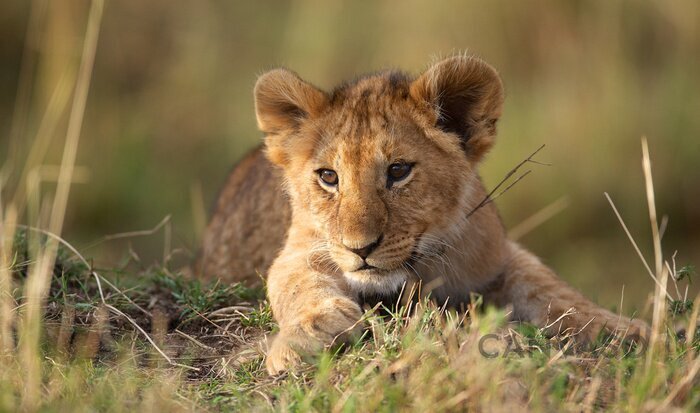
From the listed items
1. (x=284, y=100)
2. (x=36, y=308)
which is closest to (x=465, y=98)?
(x=284, y=100)

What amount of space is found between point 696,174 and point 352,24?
4553mm

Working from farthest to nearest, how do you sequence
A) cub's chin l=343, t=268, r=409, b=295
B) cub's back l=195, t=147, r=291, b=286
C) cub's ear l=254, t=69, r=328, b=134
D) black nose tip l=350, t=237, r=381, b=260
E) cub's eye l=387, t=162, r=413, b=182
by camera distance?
1. cub's back l=195, t=147, r=291, b=286
2. cub's ear l=254, t=69, r=328, b=134
3. cub's eye l=387, t=162, r=413, b=182
4. cub's chin l=343, t=268, r=409, b=295
5. black nose tip l=350, t=237, r=381, b=260

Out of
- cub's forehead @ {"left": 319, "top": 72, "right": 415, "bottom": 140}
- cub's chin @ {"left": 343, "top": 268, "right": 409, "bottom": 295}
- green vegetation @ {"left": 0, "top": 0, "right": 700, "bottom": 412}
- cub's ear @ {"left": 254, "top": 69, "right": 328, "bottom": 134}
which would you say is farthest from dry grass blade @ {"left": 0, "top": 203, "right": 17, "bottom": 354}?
cub's forehead @ {"left": 319, "top": 72, "right": 415, "bottom": 140}

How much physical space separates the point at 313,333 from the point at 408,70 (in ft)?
21.7

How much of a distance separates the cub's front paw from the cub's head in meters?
0.31

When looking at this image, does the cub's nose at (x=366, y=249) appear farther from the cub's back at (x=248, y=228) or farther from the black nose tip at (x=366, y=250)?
the cub's back at (x=248, y=228)

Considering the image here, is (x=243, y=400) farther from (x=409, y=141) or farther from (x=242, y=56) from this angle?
(x=242, y=56)

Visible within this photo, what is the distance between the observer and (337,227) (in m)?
5.16

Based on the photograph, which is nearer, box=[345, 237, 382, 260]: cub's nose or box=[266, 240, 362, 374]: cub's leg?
box=[266, 240, 362, 374]: cub's leg

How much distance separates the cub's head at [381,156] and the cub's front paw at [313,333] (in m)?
0.31

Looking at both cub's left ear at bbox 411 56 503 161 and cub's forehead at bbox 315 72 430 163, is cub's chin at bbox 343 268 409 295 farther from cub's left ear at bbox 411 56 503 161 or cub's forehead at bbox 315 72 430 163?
cub's left ear at bbox 411 56 503 161

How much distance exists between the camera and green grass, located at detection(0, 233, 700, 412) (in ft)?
13.0

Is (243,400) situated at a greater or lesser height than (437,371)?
lesser

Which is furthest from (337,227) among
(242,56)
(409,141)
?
(242,56)
